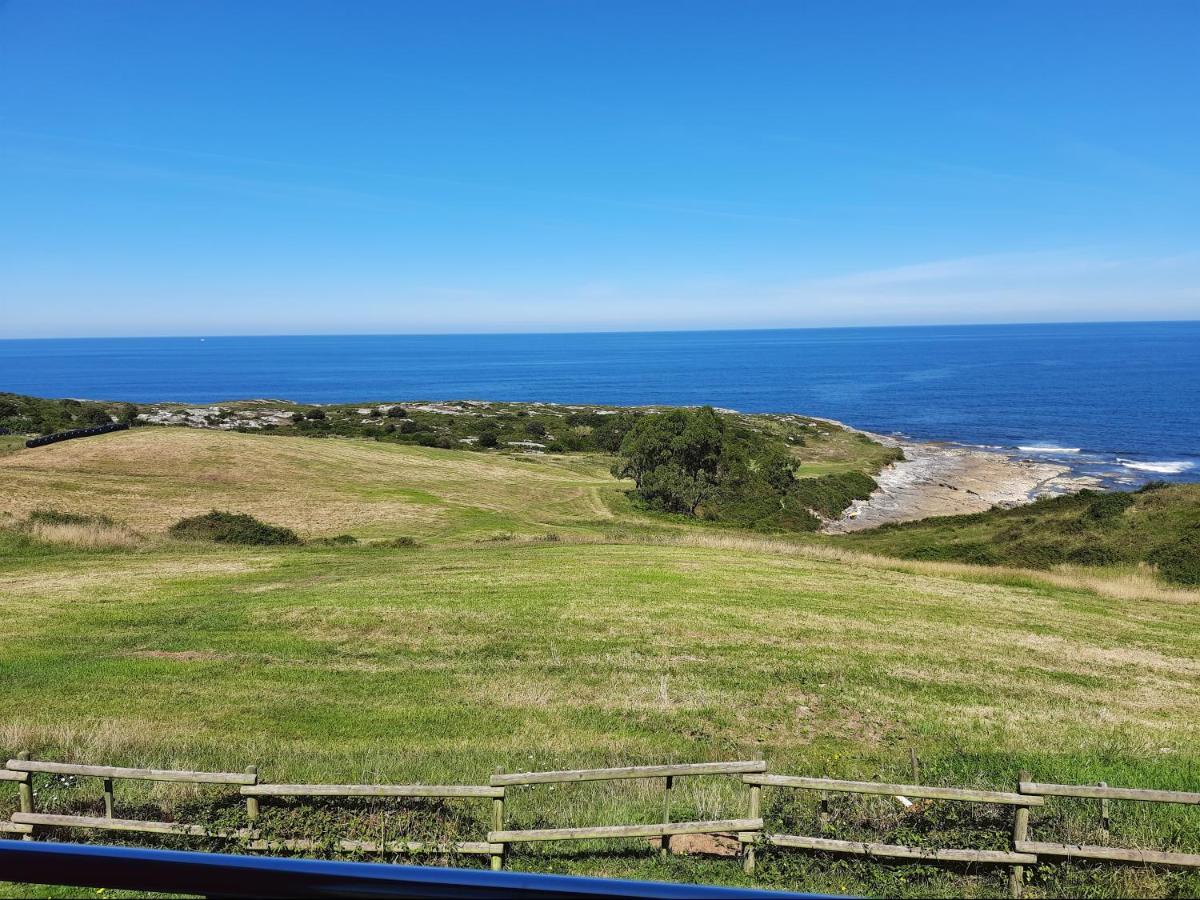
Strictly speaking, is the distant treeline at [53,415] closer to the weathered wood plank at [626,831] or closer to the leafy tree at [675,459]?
the leafy tree at [675,459]

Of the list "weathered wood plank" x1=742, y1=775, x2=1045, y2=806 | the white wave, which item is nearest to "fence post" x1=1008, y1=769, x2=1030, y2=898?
"weathered wood plank" x1=742, y1=775, x2=1045, y2=806

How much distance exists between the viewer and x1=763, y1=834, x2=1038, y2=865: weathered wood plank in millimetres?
8711

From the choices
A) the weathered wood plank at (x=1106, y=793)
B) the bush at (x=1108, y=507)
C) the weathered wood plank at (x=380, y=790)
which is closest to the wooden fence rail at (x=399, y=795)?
the weathered wood plank at (x=380, y=790)

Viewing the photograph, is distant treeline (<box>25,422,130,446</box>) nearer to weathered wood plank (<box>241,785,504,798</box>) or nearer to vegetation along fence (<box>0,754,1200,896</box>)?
vegetation along fence (<box>0,754,1200,896</box>)

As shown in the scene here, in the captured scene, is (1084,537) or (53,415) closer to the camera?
(1084,537)

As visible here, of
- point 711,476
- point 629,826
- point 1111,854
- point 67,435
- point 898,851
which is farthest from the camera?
point 711,476

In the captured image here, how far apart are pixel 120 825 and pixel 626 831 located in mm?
5919

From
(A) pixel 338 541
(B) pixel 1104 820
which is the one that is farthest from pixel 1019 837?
(A) pixel 338 541

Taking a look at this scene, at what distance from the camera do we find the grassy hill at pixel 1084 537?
3884cm

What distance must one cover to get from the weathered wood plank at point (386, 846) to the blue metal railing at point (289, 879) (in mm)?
7524

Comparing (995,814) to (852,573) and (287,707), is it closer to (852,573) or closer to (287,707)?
(287,707)

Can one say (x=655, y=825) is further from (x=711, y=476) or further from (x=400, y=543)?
(x=711, y=476)

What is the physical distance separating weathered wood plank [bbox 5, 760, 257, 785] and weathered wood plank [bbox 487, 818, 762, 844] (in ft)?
10.6

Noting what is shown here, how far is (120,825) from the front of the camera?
29.6ft
